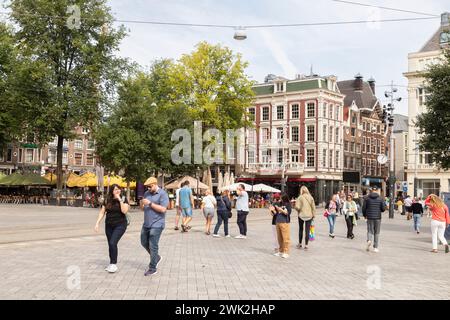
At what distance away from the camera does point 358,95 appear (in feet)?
245

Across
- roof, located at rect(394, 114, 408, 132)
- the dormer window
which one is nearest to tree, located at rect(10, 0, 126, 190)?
the dormer window

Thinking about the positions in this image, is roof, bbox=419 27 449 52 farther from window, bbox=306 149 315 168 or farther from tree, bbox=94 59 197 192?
tree, bbox=94 59 197 192

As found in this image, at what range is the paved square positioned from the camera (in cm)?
771

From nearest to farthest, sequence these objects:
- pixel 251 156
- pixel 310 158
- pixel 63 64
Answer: pixel 63 64
pixel 310 158
pixel 251 156

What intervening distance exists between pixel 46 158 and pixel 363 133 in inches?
1791

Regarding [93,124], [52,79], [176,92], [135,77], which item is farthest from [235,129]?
[52,79]

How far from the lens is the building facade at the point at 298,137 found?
62781mm

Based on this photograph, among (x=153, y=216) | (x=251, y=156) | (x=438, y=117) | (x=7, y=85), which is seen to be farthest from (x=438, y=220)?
(x=251, y=156)

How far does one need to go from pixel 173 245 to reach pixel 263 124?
5346 centimetres

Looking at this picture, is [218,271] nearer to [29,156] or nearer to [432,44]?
[432,44]

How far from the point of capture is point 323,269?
34.3 ft

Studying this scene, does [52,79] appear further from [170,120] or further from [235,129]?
[235,129]

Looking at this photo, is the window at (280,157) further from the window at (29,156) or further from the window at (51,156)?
the window at (29,156)

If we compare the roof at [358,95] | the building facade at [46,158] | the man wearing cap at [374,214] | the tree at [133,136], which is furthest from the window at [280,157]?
the man wearing cap at [374,214]
